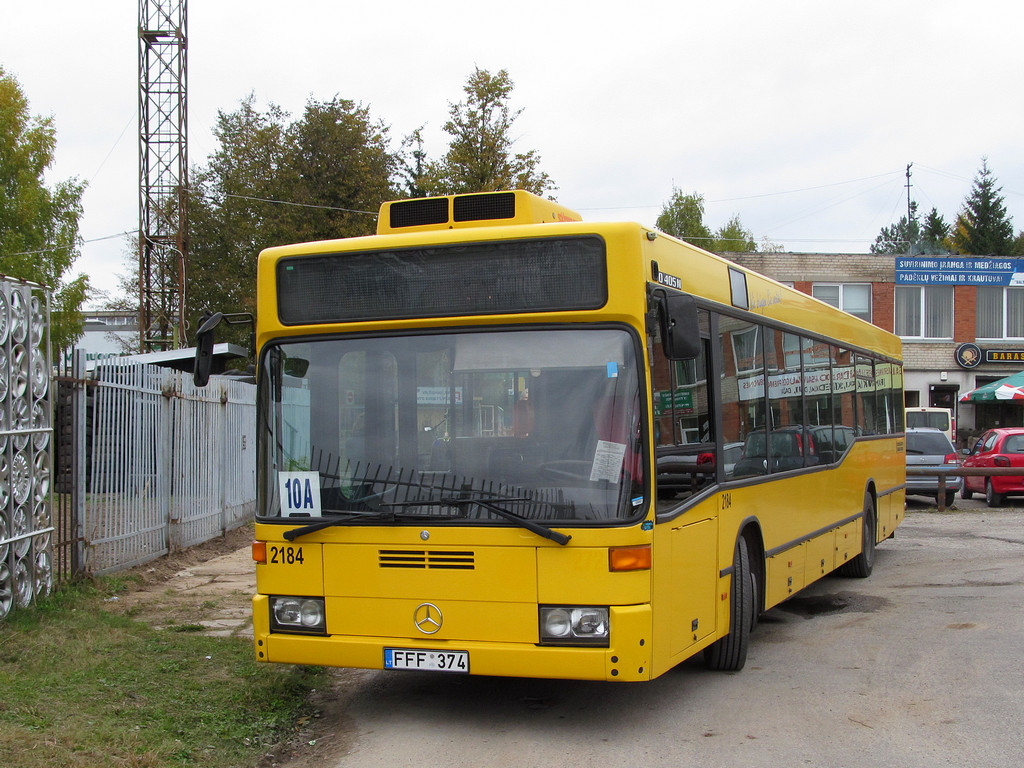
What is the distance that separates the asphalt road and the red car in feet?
42.0

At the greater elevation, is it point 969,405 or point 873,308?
point 873,308

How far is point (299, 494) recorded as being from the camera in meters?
6.25

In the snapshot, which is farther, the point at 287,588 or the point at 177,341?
the point at 177,341

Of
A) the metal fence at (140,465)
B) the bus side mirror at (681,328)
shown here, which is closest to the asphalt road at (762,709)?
the bus side mirror at (681,328)

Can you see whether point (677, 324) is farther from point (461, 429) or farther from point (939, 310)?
point (939, 310)

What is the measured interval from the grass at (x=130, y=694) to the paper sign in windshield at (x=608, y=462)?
7.83 feet

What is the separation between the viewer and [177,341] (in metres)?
31.3

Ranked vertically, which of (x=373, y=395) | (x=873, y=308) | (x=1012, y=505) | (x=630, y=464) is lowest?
(x=1012, y=505)

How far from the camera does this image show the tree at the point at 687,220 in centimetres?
7675

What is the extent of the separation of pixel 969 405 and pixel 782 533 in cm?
3459

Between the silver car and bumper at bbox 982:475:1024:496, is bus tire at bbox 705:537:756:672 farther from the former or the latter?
bumper at bbox 982:475:1024:496

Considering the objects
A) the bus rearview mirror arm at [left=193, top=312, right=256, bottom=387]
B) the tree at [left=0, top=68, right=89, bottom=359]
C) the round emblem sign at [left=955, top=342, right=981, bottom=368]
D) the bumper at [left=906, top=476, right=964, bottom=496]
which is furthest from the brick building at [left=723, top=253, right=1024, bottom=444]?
the bus rearview mirror arm at [left=193, top=312, right=256, bottom=387]

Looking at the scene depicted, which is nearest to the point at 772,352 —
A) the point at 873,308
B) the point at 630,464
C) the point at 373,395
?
the point at 630,464

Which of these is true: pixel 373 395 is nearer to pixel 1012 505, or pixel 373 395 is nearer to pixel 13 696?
pixel 13 696
